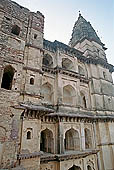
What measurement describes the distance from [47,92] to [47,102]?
1302 millimetres

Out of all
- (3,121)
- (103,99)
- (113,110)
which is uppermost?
(103,99)

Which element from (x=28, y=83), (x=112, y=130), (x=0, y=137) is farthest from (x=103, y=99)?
(x=0, y=137)

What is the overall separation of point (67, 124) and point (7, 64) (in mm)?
8031

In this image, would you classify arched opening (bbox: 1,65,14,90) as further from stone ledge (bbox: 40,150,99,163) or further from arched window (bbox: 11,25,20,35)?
stone ledge (bbox: 40,150,99,163)

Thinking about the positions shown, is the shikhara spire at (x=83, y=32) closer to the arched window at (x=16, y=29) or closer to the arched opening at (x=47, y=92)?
the arched opening at (x=47, y=92)

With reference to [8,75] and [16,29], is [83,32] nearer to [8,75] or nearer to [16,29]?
[16,29]

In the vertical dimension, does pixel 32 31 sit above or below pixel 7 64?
above

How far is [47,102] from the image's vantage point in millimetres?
13172

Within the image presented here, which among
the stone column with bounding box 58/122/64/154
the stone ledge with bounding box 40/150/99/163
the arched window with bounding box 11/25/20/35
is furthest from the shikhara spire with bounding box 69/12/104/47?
the stone ledge with bounding box 40/150/99/163

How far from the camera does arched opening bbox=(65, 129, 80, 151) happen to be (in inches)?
526

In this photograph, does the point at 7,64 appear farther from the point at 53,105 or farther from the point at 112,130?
the point at 112,130

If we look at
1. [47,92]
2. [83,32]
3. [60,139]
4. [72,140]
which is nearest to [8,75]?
[47,92]

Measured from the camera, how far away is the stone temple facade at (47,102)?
804cm

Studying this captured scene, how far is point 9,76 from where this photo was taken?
976 cm
